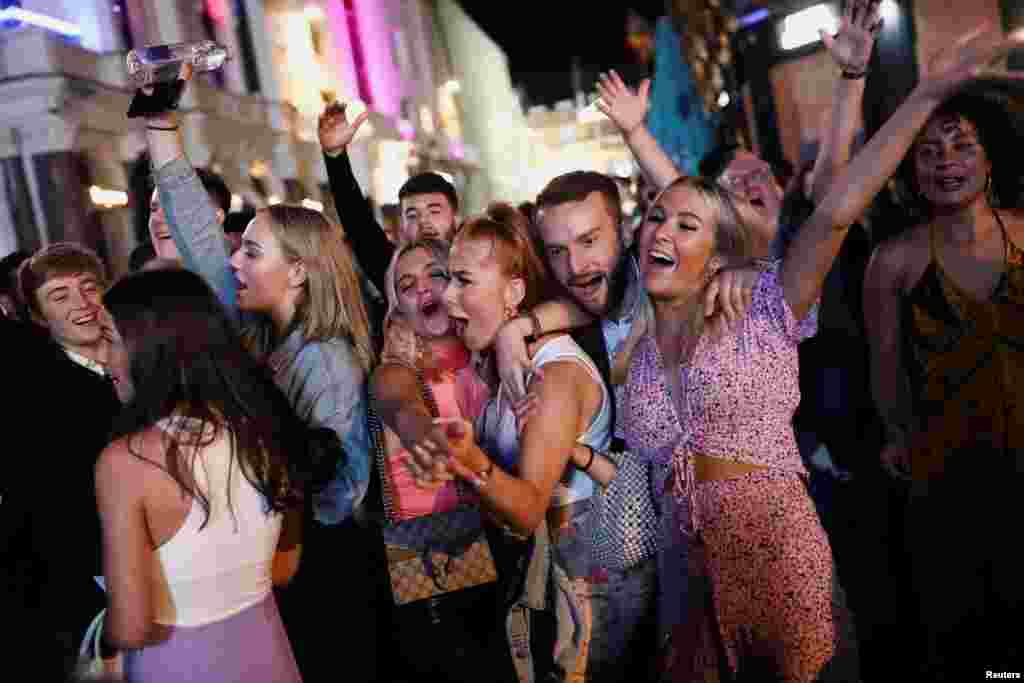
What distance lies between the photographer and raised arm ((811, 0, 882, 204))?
2867 mm

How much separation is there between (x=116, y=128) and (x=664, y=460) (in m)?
11.8

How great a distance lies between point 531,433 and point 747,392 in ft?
1.99

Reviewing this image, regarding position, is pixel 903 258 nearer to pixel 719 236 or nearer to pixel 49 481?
pixel 719 236

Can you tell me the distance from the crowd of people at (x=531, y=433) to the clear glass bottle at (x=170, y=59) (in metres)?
0.20

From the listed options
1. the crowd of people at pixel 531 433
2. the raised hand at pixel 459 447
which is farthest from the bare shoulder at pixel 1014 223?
the raised hand at pixel 459 447

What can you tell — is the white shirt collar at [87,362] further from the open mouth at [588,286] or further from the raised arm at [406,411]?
the open mouth at [588,286]

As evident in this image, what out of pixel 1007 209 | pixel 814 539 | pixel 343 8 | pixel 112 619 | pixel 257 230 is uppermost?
pixel 343 8

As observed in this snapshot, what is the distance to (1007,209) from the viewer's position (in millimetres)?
3283

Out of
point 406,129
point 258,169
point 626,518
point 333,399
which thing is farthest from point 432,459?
point 406,129

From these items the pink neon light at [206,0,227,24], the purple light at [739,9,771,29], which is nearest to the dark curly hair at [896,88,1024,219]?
the purple light at [739,9,771,29]

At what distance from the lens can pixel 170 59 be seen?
3.12m

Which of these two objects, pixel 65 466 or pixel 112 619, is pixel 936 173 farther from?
pixel 65 466

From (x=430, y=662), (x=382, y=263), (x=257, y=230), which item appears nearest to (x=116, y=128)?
(x=382, y=263)

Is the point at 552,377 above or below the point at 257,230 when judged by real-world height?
below
